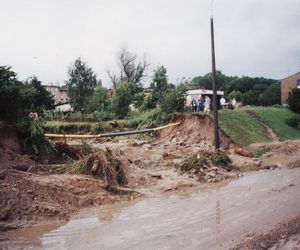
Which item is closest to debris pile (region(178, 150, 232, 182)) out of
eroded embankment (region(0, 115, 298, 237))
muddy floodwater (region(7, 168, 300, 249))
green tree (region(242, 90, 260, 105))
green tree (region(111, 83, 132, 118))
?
eroded embankment (region(0, 115, 298, 237))

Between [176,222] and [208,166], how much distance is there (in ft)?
26.4

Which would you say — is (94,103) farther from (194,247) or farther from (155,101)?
(194,247)

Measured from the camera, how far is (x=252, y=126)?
91.4 feet

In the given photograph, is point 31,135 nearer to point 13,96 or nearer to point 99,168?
point 13,96

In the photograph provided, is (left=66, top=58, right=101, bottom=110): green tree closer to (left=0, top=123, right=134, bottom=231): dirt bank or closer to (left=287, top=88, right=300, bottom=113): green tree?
(left=287, top=88, right=300, bottom=113): green tree

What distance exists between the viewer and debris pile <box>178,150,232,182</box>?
16.2 metres

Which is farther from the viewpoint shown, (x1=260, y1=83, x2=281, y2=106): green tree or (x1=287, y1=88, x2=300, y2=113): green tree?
(x1=260, y1=83, x2=281, y2=106): green tree

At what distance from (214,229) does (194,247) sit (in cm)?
130

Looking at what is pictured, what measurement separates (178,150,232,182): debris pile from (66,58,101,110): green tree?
112 feet

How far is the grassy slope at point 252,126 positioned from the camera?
82.9 feet

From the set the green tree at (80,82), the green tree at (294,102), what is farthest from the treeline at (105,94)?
the green tree at (294,102)

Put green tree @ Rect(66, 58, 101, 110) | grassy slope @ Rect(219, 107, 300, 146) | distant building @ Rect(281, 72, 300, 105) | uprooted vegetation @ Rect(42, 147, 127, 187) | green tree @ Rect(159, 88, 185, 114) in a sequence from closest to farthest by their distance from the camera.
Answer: uprooted vegetation @ Rect(42, 147, 127, 187) < grassy slope @ Rect(219, 107, 300, 146) < green tree @ Rect(159, 88, 185, 114) < green tree @ Rect(66, 58, 101, 110) < distant building @ Rect(281, 72, 300, 105)

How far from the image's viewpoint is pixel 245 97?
232ft

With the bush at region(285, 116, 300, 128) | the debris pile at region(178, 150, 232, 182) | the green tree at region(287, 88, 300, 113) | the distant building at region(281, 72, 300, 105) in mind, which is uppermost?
the distant building at region(281, 72, 300, 105)
